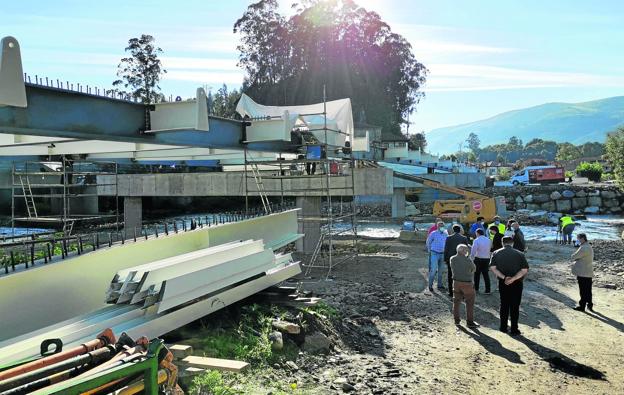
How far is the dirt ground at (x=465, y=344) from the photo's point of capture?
6.17 metres

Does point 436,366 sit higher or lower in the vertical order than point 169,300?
lower

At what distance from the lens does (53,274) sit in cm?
572

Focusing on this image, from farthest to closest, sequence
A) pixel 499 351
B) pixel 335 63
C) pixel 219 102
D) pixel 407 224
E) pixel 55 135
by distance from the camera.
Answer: pixel 219 102, pixel 335 63, pixel 407 224, pixel 499 351, pixel 55 135

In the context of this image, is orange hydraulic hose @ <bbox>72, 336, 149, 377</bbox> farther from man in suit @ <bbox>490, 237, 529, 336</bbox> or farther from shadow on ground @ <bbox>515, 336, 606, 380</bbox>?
man in suit @ <bbox>490, 237, 529, 336</bbox>

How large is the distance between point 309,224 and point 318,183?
4.85 feet

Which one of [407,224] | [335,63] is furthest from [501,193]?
[335,63]

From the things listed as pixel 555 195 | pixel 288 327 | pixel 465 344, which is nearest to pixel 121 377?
pixel 288 327

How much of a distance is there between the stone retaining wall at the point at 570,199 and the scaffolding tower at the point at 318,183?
24.6 meters

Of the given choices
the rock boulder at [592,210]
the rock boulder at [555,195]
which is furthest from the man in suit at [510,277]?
the rock boulder at [555,195]

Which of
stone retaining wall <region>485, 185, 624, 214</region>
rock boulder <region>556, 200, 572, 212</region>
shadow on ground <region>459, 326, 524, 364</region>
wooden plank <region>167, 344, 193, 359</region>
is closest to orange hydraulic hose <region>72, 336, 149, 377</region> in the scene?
wooden plank <region>167, 344, 193, 359</region>

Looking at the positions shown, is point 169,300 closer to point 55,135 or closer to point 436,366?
point 55,135

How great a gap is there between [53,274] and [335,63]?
57.8 meters

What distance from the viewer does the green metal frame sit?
9.96ft

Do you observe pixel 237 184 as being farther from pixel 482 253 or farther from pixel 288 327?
pixel 288 327
